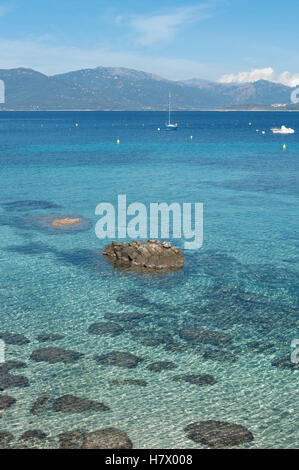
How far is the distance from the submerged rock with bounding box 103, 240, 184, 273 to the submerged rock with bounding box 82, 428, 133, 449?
53.8 ft

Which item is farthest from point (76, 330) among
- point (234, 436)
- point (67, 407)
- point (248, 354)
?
point (234, 436)

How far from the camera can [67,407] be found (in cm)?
1756

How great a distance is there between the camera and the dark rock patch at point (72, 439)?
51.3ft

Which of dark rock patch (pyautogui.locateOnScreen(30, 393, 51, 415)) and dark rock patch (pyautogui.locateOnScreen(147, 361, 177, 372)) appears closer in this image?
dark rock patch (pyautogui.locateOnScreen(30, 393, 51, 415))

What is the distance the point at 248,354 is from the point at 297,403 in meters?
3.72

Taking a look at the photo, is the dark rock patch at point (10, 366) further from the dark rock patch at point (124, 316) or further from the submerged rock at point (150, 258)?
the submerged rock at point (150, 258)

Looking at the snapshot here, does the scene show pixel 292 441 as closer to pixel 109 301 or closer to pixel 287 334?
pixel 287 334

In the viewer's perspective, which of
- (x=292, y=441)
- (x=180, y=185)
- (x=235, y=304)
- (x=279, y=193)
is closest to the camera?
(x=292, y=441)

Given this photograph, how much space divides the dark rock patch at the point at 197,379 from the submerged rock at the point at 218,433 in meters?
2.44

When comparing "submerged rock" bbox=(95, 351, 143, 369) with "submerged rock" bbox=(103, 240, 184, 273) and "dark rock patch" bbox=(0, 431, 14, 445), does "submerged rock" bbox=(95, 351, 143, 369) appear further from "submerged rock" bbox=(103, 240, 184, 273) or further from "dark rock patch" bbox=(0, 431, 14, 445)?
"submerged rock" bbox=(103, 240, 184, 273)

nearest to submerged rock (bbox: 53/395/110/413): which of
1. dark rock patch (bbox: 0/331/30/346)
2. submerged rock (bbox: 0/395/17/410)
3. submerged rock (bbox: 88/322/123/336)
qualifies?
submerged rock (bbox: 0/395/17/410)

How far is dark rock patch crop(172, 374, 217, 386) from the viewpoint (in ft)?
63.2

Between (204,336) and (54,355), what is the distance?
23.7 feet

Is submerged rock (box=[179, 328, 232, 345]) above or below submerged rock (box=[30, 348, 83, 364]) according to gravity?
above
